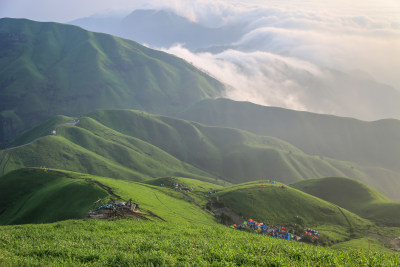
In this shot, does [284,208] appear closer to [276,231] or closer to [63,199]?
[276,231]

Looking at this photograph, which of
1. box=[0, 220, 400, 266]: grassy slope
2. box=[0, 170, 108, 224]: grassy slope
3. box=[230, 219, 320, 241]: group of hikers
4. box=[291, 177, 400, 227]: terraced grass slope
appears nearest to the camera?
box=[0, 220, 400, 266]: grassy slope

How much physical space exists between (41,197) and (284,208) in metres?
99.1

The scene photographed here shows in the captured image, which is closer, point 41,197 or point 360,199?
point 41,197

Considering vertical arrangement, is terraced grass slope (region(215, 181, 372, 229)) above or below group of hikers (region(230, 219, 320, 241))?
above

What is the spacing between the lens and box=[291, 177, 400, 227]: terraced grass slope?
138875 millimetres

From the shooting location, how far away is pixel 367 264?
20.3 meters

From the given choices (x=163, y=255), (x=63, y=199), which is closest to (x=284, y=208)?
(x=63, y=199)

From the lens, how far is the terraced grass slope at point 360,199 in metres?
139

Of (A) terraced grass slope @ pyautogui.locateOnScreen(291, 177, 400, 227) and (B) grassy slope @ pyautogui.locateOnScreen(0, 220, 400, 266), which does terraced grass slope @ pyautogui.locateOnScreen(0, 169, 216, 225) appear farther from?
(A) terraced grass slope @ pyautogui.locateOnScreen(291, 177, 400, 227)

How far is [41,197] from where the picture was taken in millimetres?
90875

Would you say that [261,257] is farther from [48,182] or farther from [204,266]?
[48,182]

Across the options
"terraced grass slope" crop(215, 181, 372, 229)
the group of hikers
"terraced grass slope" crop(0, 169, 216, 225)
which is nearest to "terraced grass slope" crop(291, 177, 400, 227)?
"terraced grass slope" crop(215, 181, 372, 229)

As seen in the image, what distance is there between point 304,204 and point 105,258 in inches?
4855

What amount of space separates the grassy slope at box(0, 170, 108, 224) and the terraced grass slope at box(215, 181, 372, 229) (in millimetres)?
63280
